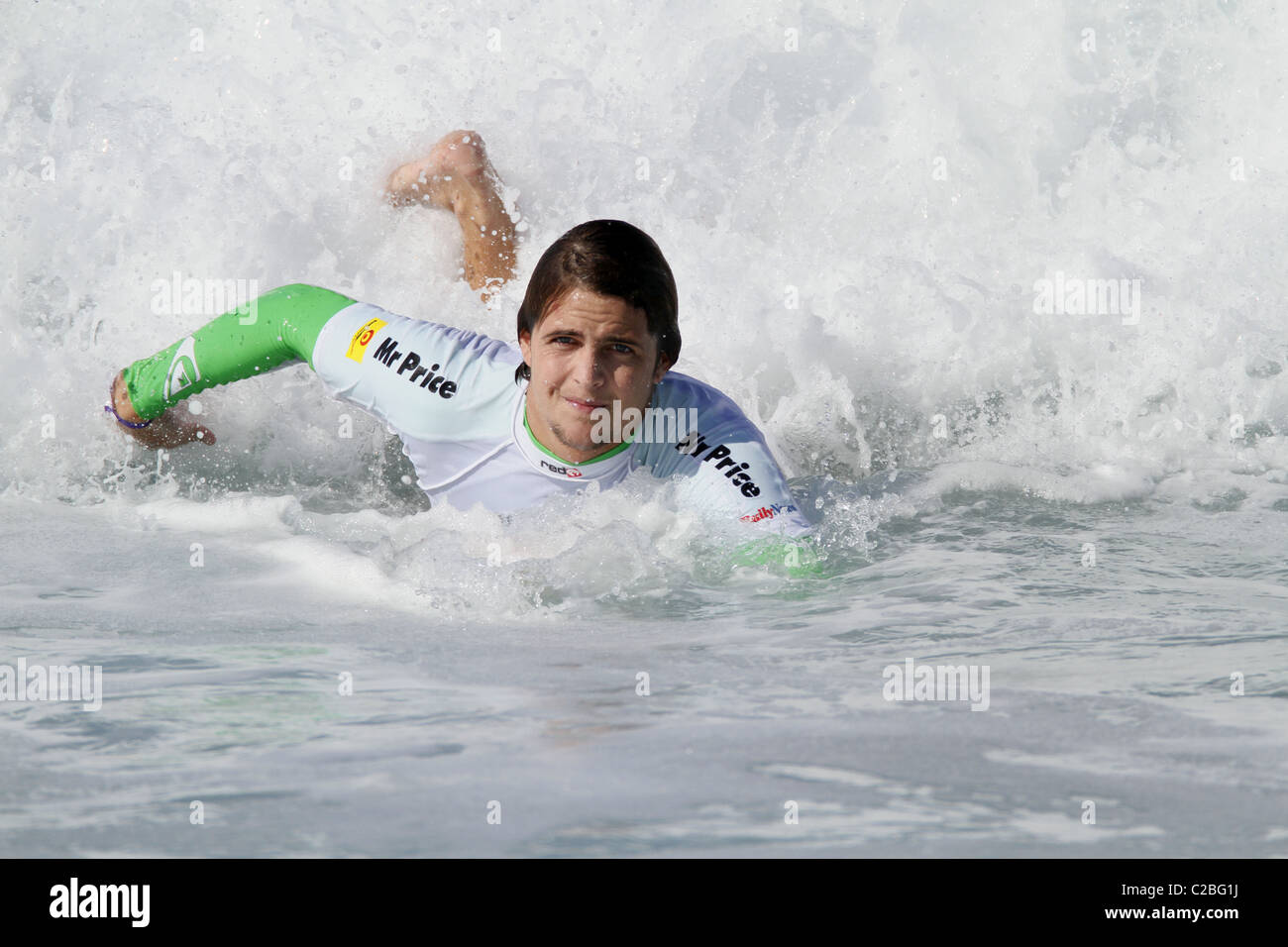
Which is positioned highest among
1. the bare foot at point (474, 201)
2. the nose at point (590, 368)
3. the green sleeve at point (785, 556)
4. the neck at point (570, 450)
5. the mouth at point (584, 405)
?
the bare foot at point (474, 201)

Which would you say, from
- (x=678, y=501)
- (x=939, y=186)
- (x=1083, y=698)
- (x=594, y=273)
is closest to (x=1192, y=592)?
(x=1083, y=698)

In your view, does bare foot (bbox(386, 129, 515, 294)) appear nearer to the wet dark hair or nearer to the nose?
the wet dark hair

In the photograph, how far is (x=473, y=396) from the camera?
4.31m

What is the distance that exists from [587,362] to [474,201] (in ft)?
7.02

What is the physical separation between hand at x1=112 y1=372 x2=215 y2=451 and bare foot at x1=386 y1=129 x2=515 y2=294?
134cm

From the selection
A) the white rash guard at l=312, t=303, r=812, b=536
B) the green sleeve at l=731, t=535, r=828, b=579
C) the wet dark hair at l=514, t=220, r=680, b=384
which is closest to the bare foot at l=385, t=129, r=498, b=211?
the white rash guard at l=312, t=303, r=812, b=536

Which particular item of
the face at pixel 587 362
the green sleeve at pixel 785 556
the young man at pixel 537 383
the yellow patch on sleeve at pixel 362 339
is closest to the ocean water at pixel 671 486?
the green sleeve at pixel 785 556

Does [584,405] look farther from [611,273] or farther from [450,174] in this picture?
[450,174]

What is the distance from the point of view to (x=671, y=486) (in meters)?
4.13

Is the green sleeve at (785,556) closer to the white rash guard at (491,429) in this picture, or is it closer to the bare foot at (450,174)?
the white rash guard at (491,429)

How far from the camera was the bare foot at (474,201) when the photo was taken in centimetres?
578

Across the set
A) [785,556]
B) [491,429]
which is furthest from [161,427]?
[785,556]

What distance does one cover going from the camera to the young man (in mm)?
3922

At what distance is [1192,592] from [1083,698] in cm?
98
